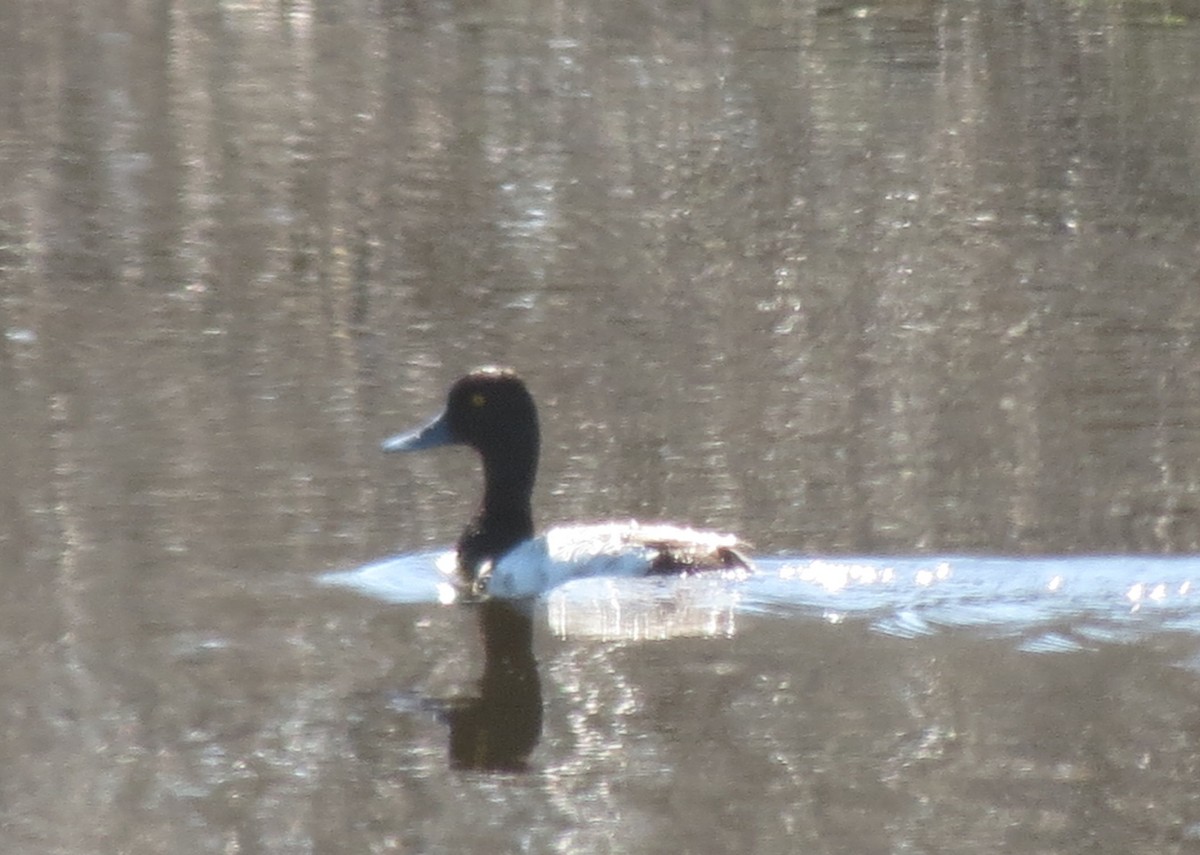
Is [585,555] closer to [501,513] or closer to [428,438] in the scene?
[501,513]

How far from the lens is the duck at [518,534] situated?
32.4ft

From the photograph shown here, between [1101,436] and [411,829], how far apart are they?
5486mm

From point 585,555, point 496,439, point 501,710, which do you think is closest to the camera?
point 501,710

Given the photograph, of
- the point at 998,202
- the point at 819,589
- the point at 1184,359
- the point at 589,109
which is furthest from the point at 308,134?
the point at 819,589

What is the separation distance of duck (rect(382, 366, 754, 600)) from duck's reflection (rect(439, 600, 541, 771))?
0.46 metres

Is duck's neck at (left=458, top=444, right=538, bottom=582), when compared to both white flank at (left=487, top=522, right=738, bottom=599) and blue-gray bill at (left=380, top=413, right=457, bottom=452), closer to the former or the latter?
white flank at (left=487, top=522, right=738, bottom=599)

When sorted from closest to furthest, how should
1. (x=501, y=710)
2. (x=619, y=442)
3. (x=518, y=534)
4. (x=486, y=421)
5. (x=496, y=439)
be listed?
(x=501, y=710) → (x=518, y=534) → (x=496, y=439) → (x=486, y=421) → (x=619, y=442)

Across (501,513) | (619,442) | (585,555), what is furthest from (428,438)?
(619,442)

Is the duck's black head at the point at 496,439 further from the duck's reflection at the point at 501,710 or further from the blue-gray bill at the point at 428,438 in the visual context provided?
the duck's reflection at the point at 501,710

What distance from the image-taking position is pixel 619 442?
1162 cm

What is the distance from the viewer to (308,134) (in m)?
19.2

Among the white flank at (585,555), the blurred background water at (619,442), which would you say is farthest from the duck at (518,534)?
the blurred background water at (619,442)

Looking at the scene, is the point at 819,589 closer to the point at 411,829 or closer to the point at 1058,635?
the point at 1058,635

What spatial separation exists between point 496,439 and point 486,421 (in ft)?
0.50
